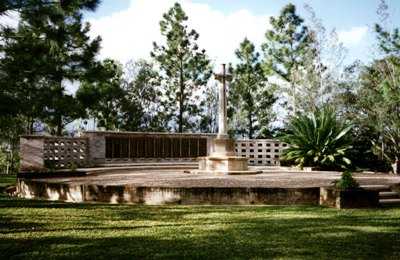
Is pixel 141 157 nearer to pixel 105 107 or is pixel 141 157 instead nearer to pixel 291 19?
pixel 105 107

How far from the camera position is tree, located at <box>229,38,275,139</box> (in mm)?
27672

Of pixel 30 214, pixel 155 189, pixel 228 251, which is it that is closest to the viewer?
pixel 228 251

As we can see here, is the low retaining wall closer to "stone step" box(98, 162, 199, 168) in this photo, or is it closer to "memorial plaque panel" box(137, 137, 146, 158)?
"stone step" box(98, 162, 199, 168)

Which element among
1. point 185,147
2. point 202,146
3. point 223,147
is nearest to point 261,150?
point 202,146

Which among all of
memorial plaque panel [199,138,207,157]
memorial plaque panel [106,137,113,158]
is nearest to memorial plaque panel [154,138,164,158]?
memorial plaque panel [199,138,207,157]

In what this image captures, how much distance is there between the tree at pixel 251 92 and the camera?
2767 centimetres

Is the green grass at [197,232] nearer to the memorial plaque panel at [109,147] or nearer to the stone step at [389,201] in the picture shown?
the stone step at [389,201]

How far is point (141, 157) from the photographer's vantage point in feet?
62.8

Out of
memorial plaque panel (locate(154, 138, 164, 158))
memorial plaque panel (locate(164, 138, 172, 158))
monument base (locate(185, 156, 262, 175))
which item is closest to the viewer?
monument base (locate(185, 156, 262, 175))

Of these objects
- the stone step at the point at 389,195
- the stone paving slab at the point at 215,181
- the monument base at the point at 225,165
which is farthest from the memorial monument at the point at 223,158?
the stone step at the point at 389,195

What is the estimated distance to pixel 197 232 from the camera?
5359 mm

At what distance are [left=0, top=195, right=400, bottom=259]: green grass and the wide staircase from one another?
89 centimetres

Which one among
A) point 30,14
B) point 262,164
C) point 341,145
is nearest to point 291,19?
point 262,164

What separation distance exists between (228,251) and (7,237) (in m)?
2.91
